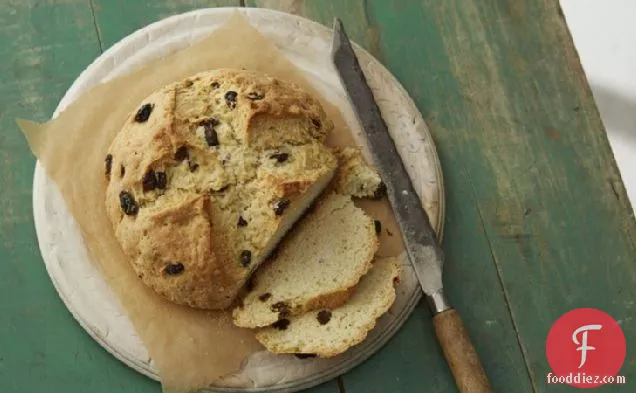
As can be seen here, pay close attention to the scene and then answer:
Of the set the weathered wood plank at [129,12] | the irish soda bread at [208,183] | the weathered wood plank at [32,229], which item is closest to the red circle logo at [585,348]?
the irish soda bread at [208,183]

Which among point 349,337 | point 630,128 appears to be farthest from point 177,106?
point 630,128

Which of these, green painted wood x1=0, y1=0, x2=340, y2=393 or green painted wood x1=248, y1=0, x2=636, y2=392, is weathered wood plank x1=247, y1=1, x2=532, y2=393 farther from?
green painted wood x1=0, y1=0, x2=340, y2=393

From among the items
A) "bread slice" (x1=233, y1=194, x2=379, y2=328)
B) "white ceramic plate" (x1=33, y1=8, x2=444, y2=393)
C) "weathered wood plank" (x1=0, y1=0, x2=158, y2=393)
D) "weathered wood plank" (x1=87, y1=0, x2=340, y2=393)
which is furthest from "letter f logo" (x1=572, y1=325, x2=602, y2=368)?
"weathered wood plank" (x1=87, y1=0, x2=340, y2=393)

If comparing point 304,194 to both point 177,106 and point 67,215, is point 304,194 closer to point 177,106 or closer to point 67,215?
point 177,106

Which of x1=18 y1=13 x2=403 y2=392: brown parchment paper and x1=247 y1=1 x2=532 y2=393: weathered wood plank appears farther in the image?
x1=247 y1=1 x2=532 y2=393: weathered wood plank

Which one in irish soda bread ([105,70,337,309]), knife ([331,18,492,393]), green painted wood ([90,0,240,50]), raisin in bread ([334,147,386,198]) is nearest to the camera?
irish soda bread ([105,70,337,309])

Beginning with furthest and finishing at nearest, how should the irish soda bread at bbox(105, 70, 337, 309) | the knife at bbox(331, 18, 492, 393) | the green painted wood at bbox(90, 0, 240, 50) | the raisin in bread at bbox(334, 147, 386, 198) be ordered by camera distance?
the green painted wood at bbox(90, 0, 240, 50)
the raisin in bread at bbox(334, 147, 386, 198)
the knife at bbox(331, 18, 492, 393)
the irish soda bread at bbox(105, 70, 337, 309)
